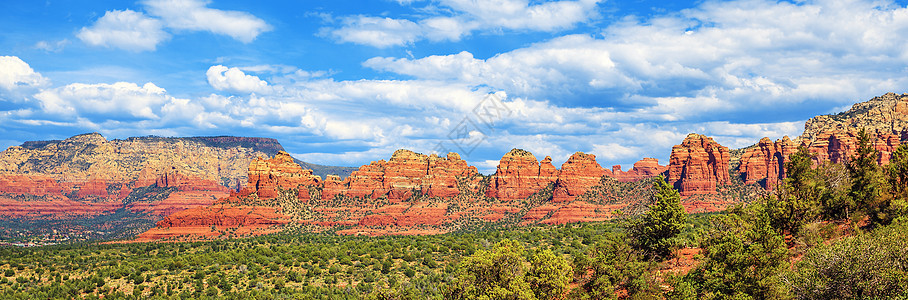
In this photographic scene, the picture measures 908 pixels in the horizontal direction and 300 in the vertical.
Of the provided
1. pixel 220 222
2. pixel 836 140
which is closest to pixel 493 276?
pixel 220 222

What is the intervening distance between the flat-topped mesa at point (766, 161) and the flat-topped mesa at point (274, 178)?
136943 millimetres

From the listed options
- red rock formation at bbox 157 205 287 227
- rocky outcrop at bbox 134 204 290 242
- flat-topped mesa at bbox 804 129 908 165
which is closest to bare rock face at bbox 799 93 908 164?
A: flat-topped mesa at bbox 804 129 908 165

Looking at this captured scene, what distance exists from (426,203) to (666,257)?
13811 centimetres

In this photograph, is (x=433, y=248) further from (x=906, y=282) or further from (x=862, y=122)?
(x=862, y=122)

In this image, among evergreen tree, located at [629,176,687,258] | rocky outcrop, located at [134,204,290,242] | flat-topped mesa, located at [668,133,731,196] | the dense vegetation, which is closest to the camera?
the dense vegetation

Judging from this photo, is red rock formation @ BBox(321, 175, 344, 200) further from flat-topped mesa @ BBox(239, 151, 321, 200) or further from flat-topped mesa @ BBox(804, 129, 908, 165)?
flat-topped mesa @ BBox(804, 129, 908, 165)

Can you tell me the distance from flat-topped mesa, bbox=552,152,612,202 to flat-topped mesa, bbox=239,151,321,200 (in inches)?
3195

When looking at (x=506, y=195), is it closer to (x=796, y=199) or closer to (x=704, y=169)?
(x=704, y=169)

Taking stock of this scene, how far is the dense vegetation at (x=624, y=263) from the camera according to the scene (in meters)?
36.0

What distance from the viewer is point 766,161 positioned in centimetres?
17700

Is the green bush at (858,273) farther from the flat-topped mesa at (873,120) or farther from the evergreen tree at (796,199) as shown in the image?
the flat-topped mesa at (873,120)

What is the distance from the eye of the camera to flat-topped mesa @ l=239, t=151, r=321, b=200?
591ft

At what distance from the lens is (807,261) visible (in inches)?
1428

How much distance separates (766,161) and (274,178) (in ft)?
496
